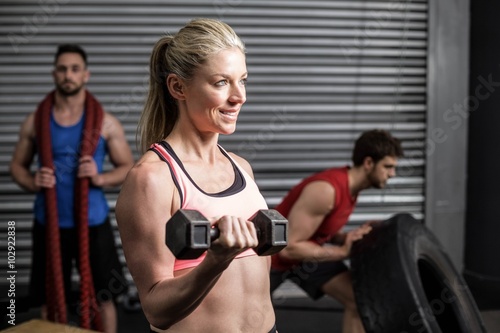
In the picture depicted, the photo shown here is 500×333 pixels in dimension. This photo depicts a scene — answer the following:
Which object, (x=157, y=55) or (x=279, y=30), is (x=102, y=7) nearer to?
(x=279, y=30)

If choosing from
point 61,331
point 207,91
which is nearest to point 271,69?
point 61,331

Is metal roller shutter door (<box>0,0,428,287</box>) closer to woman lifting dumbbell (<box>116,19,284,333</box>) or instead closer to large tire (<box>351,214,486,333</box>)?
large tire (<box>351,214,486,333</box>)

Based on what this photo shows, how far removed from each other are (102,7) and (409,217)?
8.92 ft

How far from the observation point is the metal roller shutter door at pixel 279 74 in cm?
A: 485

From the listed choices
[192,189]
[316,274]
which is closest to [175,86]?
[192,189]

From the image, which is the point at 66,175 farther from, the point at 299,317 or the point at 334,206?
the point at 299,317

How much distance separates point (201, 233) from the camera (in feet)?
4.20

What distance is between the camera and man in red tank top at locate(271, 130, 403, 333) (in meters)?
3.20

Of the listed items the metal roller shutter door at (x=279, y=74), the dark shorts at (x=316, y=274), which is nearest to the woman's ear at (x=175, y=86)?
the dark shorts at (x=316, y=274)

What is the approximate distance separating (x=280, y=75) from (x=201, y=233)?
3908 mm

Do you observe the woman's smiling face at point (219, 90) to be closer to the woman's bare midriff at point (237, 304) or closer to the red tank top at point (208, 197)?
the red tank top at point (208, 197)

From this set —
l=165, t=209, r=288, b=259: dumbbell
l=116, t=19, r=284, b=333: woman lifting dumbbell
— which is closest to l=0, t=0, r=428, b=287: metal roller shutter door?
l=116, t=19, r=284, b=333: woman lifting dumbbell

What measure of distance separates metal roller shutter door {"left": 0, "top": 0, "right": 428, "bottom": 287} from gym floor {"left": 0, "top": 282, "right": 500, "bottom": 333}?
68 cm

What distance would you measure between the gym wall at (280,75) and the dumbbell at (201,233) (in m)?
3.61
